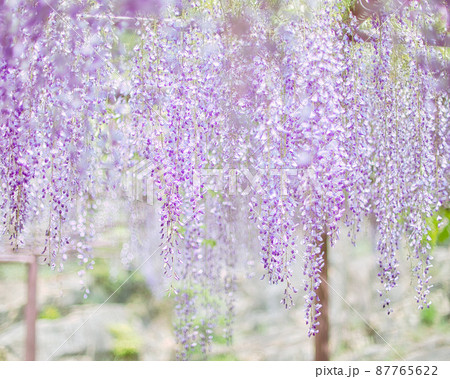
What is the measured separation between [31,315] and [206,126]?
3.11 ft

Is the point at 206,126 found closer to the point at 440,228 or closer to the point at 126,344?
the point at 126,344

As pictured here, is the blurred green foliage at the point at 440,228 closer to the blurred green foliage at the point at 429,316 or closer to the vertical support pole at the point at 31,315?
the blurred green foliage at the point at 429,316

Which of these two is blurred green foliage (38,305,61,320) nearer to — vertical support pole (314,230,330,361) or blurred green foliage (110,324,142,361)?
blurred green foliage (110,324,142,361)

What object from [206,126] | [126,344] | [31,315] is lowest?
[126,344]

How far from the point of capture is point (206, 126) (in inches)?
67.2

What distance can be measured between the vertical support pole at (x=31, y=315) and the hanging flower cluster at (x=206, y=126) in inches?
4.3

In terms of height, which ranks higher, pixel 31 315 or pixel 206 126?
pixel 206 126

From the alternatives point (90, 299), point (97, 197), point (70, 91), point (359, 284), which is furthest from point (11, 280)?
point (359, 284)

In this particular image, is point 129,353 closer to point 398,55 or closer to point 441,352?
point 441,352

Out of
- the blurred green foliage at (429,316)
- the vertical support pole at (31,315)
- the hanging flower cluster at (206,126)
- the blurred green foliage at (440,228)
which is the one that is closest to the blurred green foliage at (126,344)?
the hanging flower cluster at (206,126)

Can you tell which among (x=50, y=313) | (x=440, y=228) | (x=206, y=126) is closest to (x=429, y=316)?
(x=440, y=228)

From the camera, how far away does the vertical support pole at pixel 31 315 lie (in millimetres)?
1839

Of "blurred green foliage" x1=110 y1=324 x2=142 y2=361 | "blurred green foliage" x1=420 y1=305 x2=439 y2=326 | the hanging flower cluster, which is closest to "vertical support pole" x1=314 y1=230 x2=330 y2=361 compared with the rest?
the hanging flower cluster

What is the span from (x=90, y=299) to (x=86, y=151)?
0.54 m
